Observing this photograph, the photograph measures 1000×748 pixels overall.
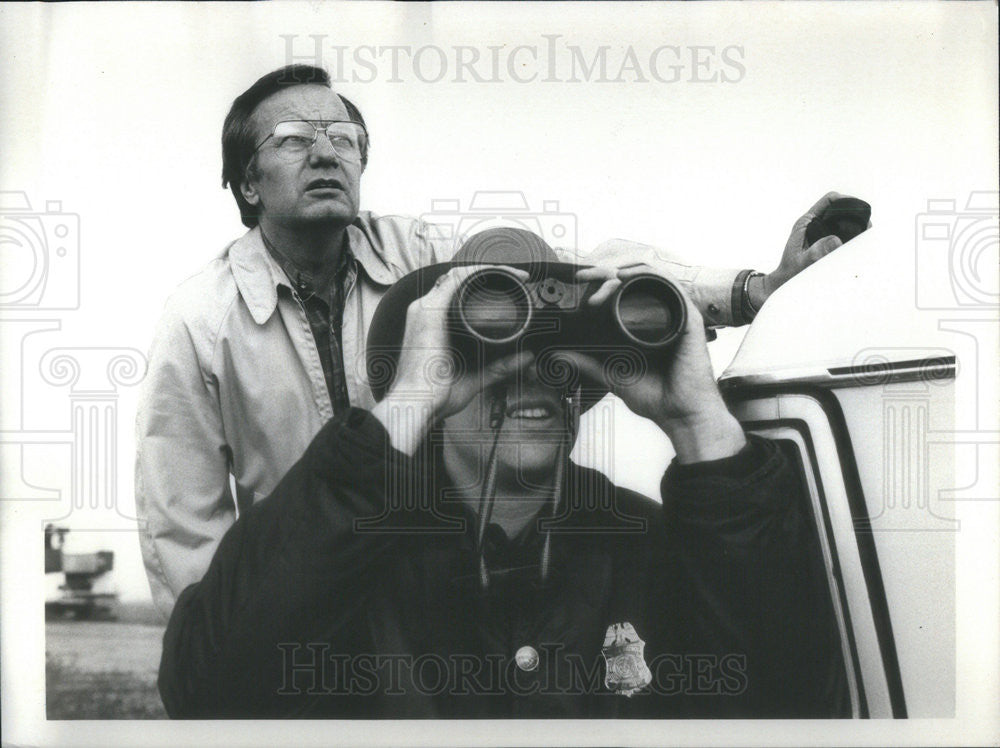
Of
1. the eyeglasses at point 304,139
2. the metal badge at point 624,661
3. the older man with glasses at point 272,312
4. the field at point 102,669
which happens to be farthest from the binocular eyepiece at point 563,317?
the field at point 102,669

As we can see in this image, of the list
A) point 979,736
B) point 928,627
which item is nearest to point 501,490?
point 928,627

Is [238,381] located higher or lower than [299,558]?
higher

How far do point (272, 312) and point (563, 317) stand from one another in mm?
695

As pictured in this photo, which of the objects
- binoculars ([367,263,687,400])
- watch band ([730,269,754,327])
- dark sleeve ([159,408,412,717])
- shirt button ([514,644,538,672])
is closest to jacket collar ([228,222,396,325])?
binoculars ([367,263,687,400])

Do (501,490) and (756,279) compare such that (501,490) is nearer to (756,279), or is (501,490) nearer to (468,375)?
(468,375)

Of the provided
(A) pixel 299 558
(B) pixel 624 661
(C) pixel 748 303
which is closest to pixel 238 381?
(A) pixel 299 558

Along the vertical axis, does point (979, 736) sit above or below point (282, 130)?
below

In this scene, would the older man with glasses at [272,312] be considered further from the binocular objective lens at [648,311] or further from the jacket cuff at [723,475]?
the jacket cuff at [723,475]

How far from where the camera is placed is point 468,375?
263 cm

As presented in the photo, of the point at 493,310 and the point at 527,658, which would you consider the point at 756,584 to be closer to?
the point at 527,658

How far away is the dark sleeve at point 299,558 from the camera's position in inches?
102

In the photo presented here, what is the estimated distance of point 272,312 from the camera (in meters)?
2.68

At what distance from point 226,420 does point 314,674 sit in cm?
64

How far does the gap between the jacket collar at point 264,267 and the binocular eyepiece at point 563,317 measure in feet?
0.72
